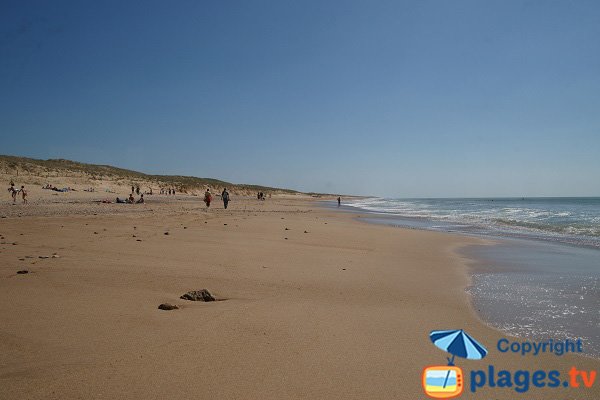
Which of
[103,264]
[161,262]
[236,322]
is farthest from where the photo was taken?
[161,262]

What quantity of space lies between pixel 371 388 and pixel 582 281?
5.98 m

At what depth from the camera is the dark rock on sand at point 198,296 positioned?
441 centimetres

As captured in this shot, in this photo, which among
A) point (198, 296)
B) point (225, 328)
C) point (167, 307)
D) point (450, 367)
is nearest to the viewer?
point (450, 367)

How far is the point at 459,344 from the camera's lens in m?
3.53

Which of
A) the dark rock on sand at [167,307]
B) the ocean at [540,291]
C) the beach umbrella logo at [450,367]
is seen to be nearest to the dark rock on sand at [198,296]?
the dark rock on sand at [167,307]

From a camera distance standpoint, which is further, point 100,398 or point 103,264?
point 103,264

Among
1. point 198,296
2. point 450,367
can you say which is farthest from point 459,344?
point 198,296

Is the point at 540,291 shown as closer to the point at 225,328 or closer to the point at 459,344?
the point at 459,344

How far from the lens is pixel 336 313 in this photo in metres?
4.15

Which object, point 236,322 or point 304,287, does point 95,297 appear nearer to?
point 236,322

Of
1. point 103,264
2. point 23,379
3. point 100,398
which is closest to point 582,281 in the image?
point 100,398

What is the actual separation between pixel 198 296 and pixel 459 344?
3.09 meters

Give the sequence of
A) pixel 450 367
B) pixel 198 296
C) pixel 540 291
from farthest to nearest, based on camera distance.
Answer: pixel 540 291, pixel 198 296, pixel 450 367

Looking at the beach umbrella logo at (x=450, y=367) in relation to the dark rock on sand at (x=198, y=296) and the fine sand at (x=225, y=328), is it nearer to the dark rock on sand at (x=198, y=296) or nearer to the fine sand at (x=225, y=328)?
the fine sand at (x=225, y=328)
